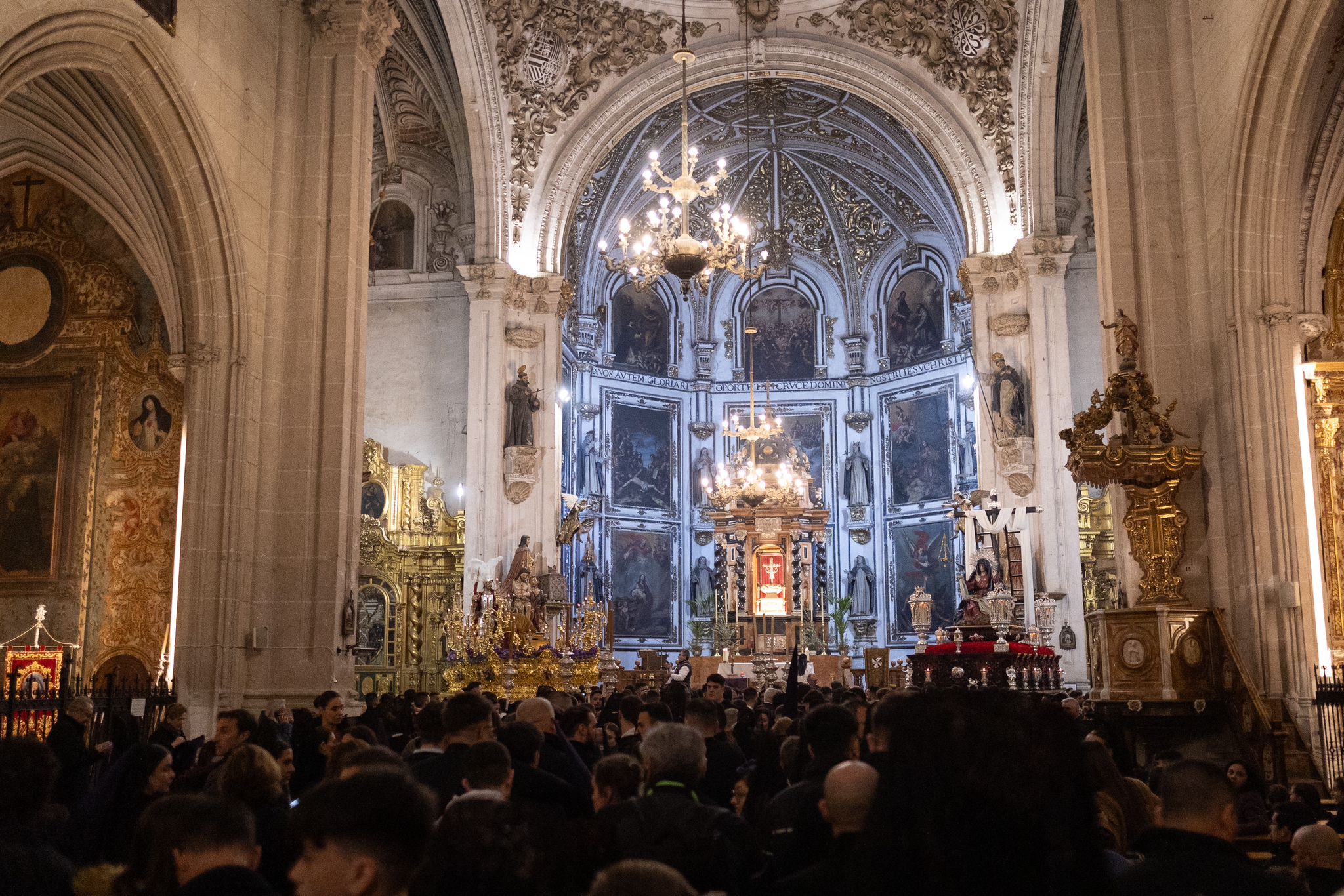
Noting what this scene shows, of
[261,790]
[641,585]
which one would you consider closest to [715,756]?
[261,790]

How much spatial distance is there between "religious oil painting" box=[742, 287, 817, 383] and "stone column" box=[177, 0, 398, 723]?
65.6ft

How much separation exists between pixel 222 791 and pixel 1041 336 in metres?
18.6

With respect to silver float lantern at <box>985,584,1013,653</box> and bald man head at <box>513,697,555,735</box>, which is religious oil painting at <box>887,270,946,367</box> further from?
bald man head at <box>513,697,555,735</box>

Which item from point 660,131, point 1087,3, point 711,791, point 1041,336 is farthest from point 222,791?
point 660,131

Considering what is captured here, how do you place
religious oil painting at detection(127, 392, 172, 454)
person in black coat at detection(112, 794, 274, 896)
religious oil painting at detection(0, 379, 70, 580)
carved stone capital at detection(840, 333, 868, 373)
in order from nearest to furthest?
person in black coat at detection(112, 794, 274, 896) → religious oil painting at detection(0, 379, 70, 580) → religious oil painting at detection(127, 392, 172, 454) → carved stone capital at detection(840, 333, 868, 373)

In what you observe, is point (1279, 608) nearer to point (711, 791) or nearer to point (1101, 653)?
point (1101, 653)

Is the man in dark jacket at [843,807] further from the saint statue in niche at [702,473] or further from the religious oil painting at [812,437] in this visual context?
the religious oil painting at [812,437]

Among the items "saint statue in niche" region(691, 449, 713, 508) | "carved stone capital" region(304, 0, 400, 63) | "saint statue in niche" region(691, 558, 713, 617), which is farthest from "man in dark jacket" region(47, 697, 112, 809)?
"saint statue in niche" region(691, 449, 713, 508)

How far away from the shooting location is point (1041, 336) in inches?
816

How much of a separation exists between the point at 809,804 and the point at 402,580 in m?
18.5

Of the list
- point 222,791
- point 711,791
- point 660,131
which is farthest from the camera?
point 660,131

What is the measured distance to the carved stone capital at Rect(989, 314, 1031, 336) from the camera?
69.4 feet

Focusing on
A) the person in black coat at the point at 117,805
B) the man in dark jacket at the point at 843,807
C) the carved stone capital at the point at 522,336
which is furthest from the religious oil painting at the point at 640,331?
the man in dark jacket at the point at 843,807

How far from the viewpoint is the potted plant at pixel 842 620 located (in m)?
28.2
